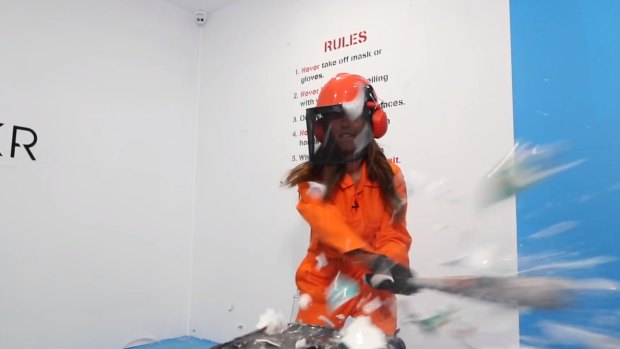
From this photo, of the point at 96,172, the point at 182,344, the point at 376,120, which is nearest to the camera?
the point at 376,120

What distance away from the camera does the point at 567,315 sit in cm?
122

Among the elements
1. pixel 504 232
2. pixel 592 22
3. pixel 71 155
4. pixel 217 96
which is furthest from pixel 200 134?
pixel 592 22

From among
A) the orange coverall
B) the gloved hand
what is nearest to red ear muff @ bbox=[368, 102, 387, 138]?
the orange coverall

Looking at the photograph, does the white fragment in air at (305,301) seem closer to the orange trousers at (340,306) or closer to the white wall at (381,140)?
the orange trousers at (340,306)

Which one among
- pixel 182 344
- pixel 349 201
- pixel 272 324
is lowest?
pixel 182 344

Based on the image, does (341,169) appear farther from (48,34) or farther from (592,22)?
(48,34)

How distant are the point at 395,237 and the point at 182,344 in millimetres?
1572

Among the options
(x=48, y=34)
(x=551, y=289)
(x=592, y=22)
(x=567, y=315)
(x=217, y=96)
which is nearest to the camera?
(x=551, y=289)

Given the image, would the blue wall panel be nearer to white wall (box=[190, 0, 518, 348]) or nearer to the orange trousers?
white wall (box=[190, 0, 518, 348])

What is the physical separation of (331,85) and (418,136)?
1.88 ft

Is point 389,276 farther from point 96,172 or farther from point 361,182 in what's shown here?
point 96,172

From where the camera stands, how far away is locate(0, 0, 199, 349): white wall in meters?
1.87

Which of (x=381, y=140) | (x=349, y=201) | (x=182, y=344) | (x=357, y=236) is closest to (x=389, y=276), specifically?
(x=357, y=236)

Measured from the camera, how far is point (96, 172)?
83.1 inches
